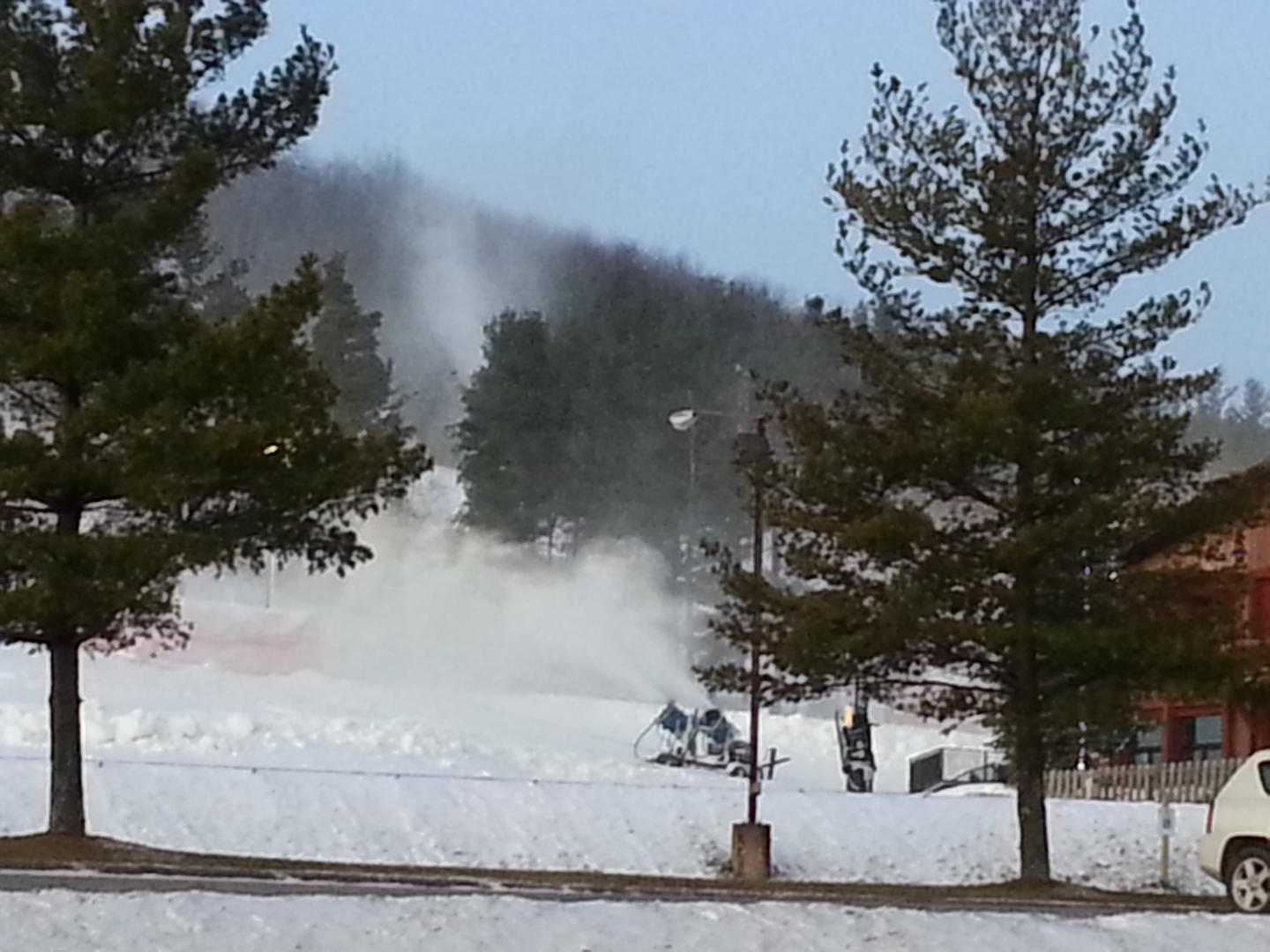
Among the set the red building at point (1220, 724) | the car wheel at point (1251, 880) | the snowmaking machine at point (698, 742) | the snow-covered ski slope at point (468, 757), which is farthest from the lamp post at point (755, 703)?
the snowmaking machine at point (698, 742)

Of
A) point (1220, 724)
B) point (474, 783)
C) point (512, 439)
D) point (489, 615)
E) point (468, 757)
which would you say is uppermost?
point (512, 439)

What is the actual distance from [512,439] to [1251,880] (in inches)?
2417

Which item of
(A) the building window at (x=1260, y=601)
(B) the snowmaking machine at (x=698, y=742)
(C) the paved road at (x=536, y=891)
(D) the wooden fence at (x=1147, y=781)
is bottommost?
(C) the paved road at (x=536, y=891)

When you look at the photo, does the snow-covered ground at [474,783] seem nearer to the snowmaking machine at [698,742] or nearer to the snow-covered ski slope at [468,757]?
the snow-covered ski slope at [468,757]

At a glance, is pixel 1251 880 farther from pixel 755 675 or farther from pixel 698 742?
pixel 698 742

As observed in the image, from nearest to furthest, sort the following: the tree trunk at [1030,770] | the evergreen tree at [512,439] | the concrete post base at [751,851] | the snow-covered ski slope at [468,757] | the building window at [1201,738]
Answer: the tree trunk at [1030,770]
the concrete post base at [751,851]
the snow-covered ski slope at [468,757]
the building window at [1201,738]
the evergreen tree at [512,439]

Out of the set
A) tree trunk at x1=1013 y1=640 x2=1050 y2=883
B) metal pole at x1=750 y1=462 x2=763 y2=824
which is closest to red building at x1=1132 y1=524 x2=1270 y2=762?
metal pole at x1=750 y1=462 x2=763 y2=824

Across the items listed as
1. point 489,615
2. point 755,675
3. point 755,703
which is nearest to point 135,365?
point 755,675

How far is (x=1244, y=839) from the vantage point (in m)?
18.9

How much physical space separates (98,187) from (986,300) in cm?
1074

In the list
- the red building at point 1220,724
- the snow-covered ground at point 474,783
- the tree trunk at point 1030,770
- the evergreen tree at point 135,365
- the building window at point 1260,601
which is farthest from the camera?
the building window at point 1260,601

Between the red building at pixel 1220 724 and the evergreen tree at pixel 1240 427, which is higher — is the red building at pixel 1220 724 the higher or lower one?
the lower one

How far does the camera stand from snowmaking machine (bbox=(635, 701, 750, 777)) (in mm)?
44156

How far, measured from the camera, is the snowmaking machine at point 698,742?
44.2 meters
